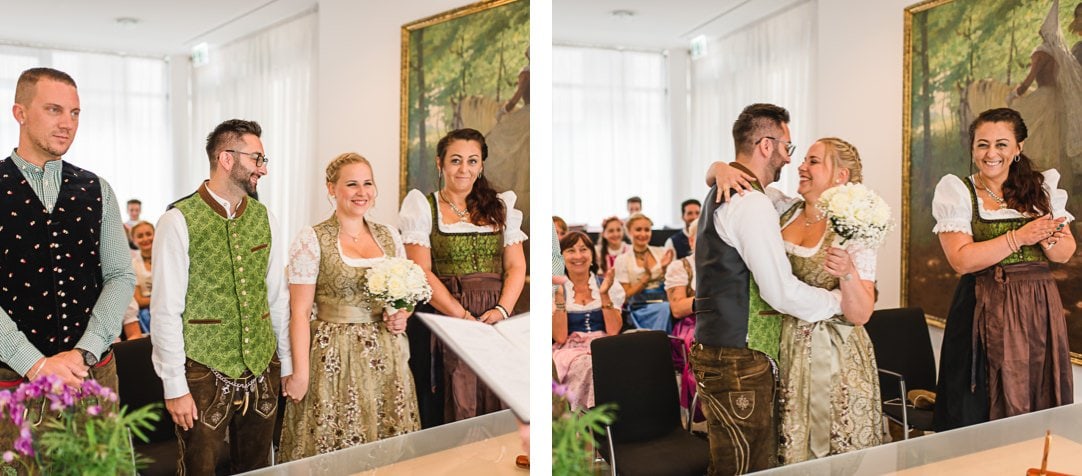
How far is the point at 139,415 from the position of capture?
1.78m

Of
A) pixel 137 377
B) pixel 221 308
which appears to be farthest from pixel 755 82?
pixel 137 377

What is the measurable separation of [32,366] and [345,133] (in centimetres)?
82

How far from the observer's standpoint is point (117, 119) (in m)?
1.72

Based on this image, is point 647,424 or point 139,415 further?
point 647,424

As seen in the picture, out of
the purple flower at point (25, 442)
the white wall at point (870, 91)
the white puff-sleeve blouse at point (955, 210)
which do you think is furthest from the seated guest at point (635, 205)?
the purple flower at point (25, 442)

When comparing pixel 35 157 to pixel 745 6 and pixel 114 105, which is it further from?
pixel 745 6

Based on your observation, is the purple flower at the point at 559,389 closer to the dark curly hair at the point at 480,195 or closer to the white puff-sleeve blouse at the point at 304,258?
the dark curly hair at the point at 480,195

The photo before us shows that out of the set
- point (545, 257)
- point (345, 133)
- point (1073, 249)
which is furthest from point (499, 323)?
point (1073, 249)

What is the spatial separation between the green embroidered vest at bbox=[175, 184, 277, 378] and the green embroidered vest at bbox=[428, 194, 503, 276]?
44cm

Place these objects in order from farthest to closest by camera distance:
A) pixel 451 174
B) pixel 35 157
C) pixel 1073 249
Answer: pixel 451 174
pixel 1073 249
pixel 35 157

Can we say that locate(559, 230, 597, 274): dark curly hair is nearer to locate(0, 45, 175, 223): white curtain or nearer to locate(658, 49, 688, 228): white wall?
locate(658, 49, 688, 228): white wall

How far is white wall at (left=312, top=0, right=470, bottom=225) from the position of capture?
2.03 m

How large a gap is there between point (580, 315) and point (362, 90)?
31.4 inches

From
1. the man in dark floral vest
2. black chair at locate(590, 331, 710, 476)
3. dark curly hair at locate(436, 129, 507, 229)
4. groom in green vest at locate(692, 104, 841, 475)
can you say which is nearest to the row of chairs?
black chair at locate(590, 331, 710, 476)
